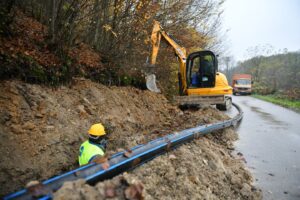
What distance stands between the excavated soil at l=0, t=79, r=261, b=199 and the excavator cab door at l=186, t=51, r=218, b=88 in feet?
16.8

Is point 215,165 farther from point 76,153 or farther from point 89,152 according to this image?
point 76,153

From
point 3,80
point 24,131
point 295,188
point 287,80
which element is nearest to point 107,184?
point 24,131

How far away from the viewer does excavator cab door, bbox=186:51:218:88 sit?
11538mm

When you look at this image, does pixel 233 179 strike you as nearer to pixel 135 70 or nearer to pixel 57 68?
pixel 57 68

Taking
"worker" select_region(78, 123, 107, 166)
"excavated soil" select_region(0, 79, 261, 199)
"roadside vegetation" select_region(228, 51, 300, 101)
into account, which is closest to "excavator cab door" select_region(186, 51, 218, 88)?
"excavated soil" select_region(0, 79, 261, 199)

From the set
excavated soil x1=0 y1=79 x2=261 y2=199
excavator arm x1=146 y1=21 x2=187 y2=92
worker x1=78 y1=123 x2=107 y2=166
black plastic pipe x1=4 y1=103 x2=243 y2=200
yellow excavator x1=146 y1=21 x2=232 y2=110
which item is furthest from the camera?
yellow excavator x1=146 y1=21 x2=232 y2=110

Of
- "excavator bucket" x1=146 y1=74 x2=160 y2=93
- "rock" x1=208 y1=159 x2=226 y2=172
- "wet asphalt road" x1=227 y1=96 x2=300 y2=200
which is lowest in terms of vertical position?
"wet asphalt road" x1=227 y1=96 x2=300 y2=200

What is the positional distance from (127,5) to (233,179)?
285 inches

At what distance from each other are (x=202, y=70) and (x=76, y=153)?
328 inches

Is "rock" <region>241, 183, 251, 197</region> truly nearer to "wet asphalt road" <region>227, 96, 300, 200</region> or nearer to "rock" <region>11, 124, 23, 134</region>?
"wet asphalt road" <region>227, 96, 300, 200</region>

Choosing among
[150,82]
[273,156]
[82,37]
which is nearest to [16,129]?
[82,37]

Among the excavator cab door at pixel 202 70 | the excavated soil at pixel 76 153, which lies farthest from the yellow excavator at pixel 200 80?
the excavated soil at pixel 76 153

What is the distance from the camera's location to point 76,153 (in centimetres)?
511

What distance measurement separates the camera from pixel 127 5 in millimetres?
9094
